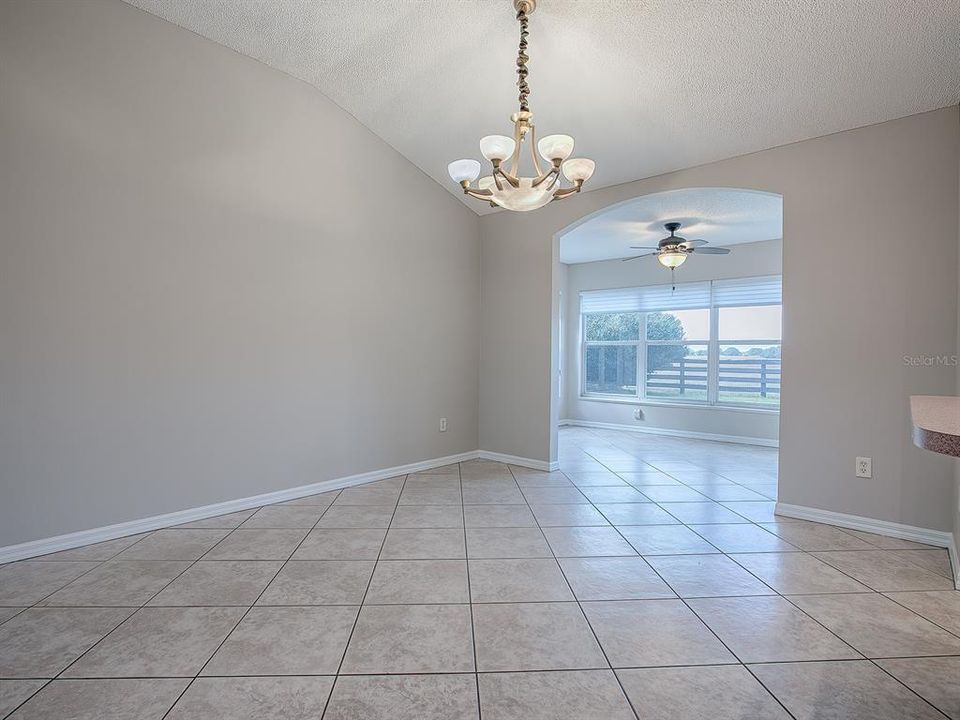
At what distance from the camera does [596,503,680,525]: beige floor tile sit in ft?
10.5

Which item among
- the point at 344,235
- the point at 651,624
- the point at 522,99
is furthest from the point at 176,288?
the point at 651,624

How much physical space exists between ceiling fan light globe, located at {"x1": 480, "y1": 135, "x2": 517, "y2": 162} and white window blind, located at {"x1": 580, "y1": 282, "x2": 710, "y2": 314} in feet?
16.7

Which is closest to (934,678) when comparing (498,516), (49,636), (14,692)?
(498,516)

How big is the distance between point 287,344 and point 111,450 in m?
1.22

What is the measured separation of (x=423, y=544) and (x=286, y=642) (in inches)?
41.5

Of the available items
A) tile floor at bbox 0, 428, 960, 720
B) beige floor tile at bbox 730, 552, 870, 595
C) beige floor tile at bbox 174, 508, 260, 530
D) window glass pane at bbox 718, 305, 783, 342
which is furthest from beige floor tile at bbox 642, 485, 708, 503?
window glass pane at bbox 718, 305, 783, 342

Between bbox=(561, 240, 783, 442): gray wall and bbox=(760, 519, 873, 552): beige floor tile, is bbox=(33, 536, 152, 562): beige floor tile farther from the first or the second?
bbox=(561, 240, 783, 442): gray wall

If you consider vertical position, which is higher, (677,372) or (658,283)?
(658,283)

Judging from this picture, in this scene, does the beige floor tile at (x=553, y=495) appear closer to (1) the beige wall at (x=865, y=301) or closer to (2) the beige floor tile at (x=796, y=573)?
(2) the beige floor tile at (x=796, y=573)

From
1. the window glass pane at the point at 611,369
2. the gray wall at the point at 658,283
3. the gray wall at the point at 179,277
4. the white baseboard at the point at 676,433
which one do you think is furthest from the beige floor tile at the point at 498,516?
the window glass pane at the point at 611,369

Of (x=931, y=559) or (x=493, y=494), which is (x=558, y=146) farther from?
(x=931, y=559)

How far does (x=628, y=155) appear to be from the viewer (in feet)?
12.3

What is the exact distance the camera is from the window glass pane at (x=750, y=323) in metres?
→ 6.24

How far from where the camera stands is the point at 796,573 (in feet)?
8.04
